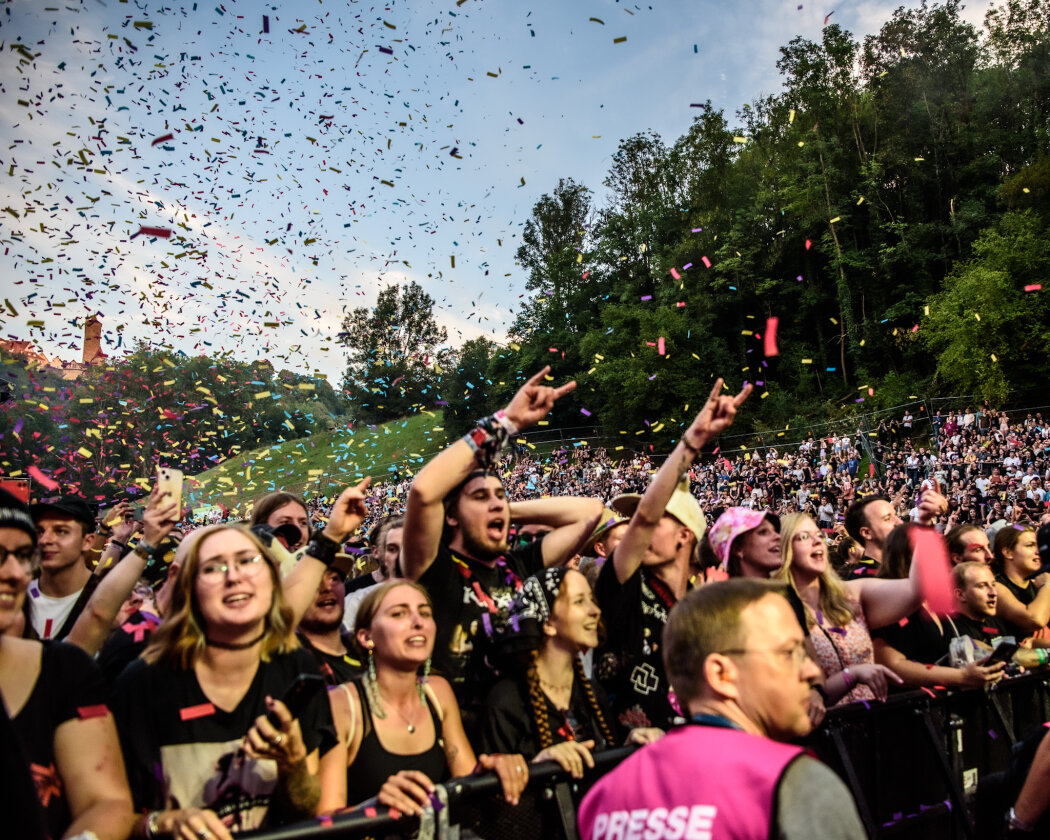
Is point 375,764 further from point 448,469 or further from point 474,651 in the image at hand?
point 448,469

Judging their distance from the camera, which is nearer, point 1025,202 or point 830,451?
point 830,451

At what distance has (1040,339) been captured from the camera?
2998 cm

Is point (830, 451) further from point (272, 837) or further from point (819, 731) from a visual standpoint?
point (272, 837)

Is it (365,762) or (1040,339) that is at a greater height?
(1040,339)

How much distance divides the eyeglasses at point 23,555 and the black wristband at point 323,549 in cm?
99

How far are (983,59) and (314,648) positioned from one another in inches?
2027

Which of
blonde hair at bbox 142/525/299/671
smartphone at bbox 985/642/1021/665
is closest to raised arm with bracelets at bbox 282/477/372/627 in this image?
blonde hair at bbox 142/525/299/671

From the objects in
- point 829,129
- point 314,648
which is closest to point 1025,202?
point 829,129

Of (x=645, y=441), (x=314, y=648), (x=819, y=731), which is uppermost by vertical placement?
(x=645, y=441)

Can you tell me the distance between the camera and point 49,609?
12.8 ft

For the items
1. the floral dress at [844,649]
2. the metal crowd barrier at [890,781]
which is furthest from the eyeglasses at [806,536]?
the metal crowd barrier at [890,781]

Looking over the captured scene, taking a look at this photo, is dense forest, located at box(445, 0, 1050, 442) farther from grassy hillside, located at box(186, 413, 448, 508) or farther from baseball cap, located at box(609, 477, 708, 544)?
baseball cap, located at box(609, 477, 708, 544)

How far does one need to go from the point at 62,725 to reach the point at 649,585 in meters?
2.31

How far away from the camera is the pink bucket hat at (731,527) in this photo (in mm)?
4059
